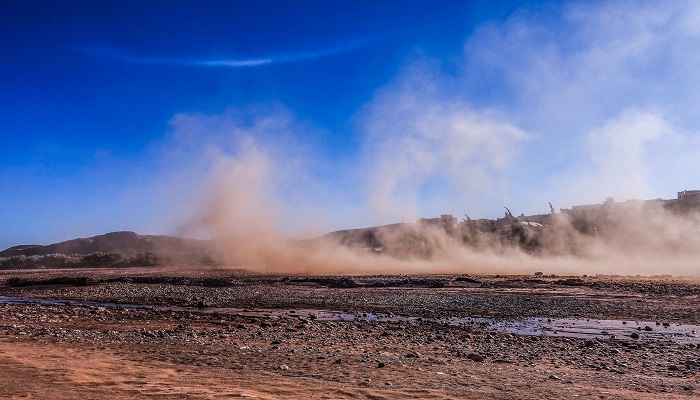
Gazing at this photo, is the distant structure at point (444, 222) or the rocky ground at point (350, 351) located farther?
the distant structure at point (444, 222)

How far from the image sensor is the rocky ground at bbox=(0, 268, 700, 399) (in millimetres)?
8047

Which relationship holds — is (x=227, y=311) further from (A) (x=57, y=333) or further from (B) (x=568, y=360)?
(B) (x=568, y=360)

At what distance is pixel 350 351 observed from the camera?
38.0 feet

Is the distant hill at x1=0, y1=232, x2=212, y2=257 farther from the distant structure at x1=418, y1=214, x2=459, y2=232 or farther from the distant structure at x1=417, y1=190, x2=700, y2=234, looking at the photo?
the distant structure at x1=417, y1=190, x2=700, y2=234

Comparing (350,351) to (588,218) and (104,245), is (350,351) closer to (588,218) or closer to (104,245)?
(588,218)

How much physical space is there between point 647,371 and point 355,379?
5.79 m

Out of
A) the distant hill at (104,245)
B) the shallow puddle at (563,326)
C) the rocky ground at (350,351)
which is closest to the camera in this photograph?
the rocky ground at (350,351)

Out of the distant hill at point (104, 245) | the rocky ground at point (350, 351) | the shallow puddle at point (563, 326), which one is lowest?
the shallow puddle at point (563, 326)

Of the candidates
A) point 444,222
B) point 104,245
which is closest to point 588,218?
point 444,222

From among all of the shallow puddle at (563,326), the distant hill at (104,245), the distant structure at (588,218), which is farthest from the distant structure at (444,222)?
the distant hill at (104,245)

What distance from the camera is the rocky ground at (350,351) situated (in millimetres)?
8047

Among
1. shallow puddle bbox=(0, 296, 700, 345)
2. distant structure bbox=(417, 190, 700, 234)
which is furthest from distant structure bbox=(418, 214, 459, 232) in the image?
shallow puddle bbox=(0, 296, 700, 345)

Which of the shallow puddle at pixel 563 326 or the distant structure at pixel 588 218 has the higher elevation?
the distant structure at pixel 588 218

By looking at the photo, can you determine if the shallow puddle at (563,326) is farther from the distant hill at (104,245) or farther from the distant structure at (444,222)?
the distant hill at (104,245)
